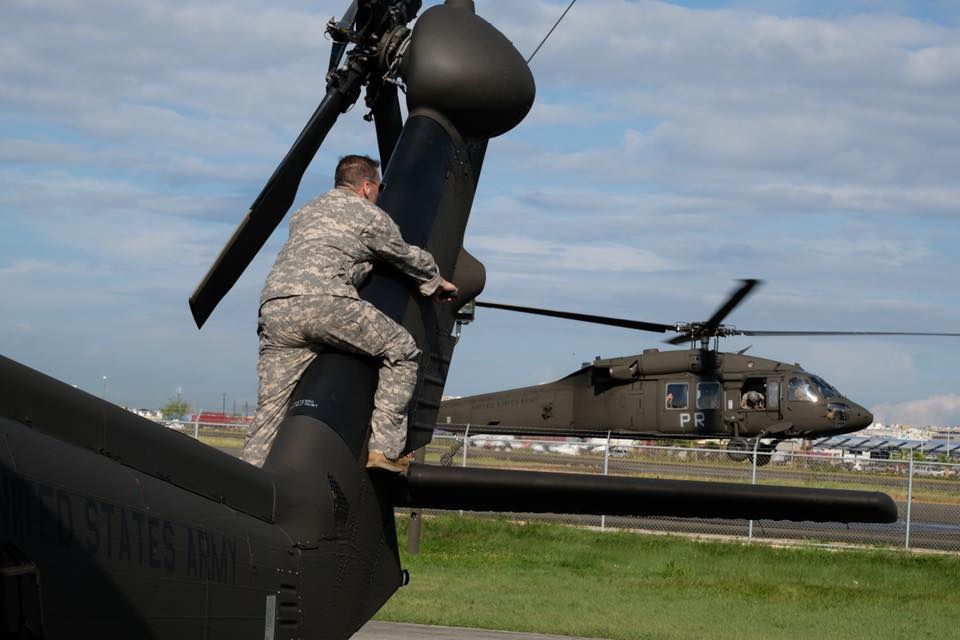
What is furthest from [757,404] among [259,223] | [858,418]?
[259,223]

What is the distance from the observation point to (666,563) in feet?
52.0

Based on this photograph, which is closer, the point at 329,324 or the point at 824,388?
the point at 329,324

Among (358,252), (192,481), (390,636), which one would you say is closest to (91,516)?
(192,481)

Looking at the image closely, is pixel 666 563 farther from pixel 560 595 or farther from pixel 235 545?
pixel 235 545

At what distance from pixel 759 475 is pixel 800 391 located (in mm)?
7166

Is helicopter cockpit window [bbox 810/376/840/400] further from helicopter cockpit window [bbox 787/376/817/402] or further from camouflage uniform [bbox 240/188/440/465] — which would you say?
camouflage uniform [bbox 240/188/440/465]

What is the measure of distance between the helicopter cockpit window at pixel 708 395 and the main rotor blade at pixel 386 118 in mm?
23552

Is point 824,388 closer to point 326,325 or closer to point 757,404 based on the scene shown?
point 757,404

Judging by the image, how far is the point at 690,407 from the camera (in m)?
29.3

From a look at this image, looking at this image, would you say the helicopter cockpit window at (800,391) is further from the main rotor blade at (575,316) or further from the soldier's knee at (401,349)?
the soldier's knee at (401,349)

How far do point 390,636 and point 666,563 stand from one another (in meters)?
7.01

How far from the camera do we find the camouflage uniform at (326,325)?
454cm

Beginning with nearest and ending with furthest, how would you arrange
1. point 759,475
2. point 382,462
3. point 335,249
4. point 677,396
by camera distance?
point 382,462
point 335,249
point 759,475
point 677,396

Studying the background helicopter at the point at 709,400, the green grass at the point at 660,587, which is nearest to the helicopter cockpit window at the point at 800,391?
the background helicopter at the point at 709,400
